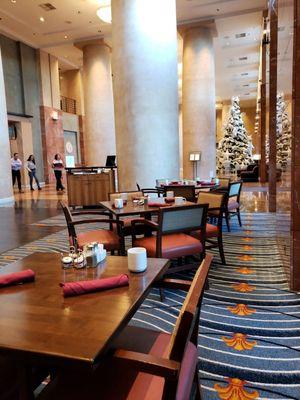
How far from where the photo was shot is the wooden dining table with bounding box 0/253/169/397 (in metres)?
0.96

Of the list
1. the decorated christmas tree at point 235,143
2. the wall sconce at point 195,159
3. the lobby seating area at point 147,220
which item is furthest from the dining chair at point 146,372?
the decorated christmas tree at point 235,143

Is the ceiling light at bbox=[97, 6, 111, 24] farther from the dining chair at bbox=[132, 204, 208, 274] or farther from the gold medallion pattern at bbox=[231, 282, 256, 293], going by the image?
the gold medallion pattern at bbox=[231, 282, 256, 293]

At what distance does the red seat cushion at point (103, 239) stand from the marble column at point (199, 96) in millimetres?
8635

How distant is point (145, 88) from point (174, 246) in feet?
14.9

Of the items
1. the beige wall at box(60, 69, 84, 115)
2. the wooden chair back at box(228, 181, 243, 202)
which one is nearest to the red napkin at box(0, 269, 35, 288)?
the wooden chair back at box(228, 181, 243, 202)

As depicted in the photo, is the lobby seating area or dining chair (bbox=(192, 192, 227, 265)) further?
dining chair (bbox=(192, 192, 227, 265))

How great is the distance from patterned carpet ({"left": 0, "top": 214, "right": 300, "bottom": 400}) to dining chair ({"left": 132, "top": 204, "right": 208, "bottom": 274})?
402mm

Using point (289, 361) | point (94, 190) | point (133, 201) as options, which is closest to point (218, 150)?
point (94, 190)

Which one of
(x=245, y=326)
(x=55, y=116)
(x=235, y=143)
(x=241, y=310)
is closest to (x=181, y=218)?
(x=241, y=310)

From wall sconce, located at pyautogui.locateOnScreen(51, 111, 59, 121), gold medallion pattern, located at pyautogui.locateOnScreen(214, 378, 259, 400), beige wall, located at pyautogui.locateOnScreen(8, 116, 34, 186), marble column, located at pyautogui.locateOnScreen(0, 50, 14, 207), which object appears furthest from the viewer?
wall sconce, located at pyautogui.locateOnScreen(51, 111, 59, 121)

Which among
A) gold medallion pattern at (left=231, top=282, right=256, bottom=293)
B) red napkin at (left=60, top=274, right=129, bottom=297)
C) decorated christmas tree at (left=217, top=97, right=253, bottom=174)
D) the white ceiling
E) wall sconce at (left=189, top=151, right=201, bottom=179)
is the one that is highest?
the white ceiling

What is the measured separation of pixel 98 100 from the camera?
1275 cm

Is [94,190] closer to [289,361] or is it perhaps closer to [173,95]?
[173,95]

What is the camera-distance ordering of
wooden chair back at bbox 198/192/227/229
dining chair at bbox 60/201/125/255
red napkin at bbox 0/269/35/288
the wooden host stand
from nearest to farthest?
red napkin at bbox 0/269/35/288, dining chair at bbox 60/201/125/255, wooden chair back at bbox 198/192/227/229, the wooden host stand
